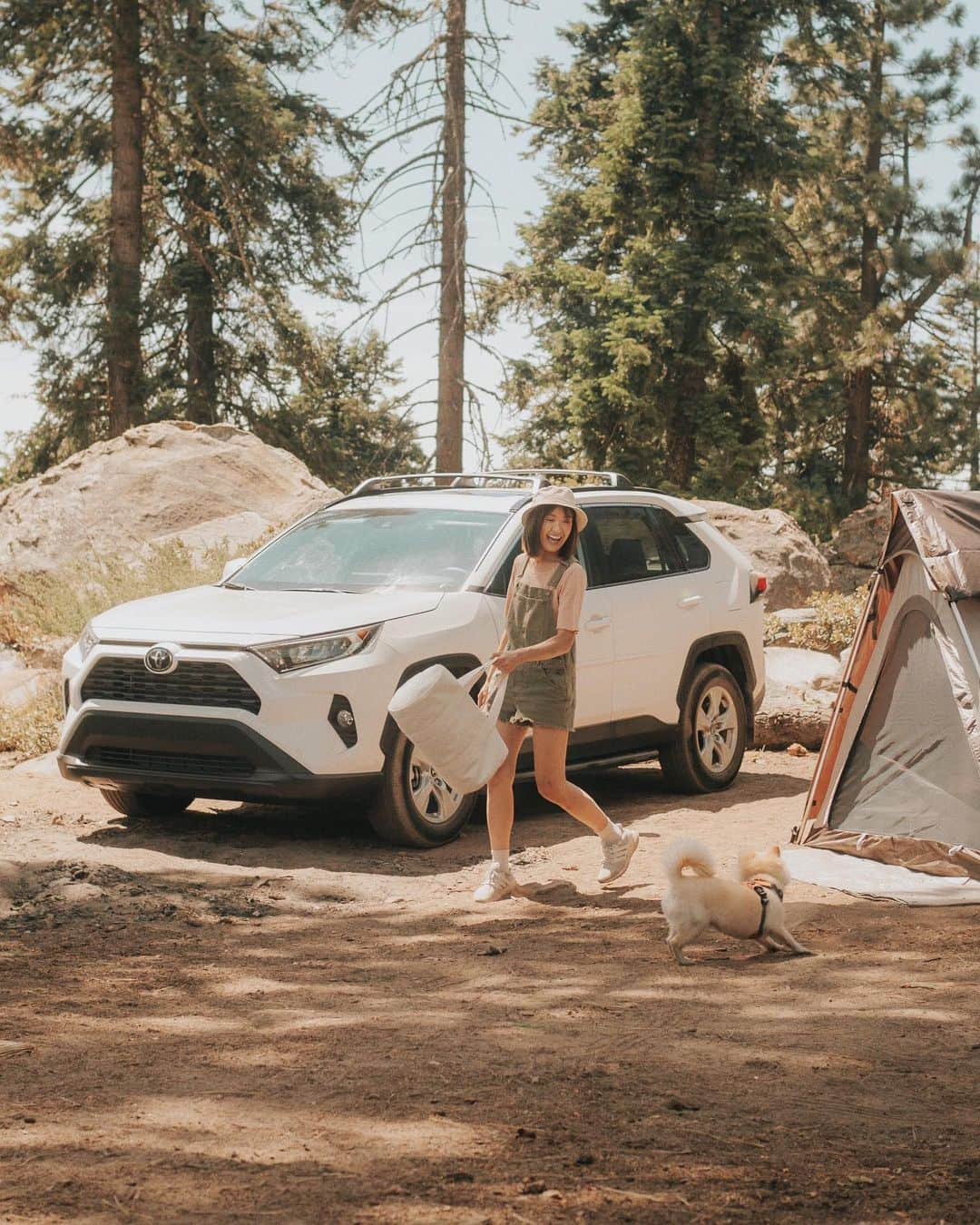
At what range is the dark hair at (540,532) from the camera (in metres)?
7.02

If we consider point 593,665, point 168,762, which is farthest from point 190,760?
point 593,665

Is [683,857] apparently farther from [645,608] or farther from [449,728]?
[645,608]

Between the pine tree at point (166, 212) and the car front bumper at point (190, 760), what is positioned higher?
the pine tree at point (166, 212)

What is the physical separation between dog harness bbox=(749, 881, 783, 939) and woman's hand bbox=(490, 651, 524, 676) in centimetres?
149

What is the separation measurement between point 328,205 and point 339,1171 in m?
23.4

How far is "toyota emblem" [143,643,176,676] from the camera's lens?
7695mm

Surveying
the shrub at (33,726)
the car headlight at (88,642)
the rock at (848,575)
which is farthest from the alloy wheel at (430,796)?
the rock at (848,575)

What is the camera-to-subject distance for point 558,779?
7172 millimetres

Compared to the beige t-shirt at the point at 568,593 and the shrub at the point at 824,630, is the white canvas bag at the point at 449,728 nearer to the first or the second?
the beige t-shirt at the point at 568,593

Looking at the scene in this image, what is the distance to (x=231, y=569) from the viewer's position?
920cm

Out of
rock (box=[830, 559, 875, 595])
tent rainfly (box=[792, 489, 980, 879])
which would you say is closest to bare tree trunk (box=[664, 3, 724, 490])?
rock (box=[830, 559, 875, 595])

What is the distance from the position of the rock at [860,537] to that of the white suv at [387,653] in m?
16.7

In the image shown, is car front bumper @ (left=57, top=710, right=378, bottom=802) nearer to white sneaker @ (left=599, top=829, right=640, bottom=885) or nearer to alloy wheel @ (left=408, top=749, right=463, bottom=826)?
alloy wheel @ (left=408, top=749, right=463, bottom=826)

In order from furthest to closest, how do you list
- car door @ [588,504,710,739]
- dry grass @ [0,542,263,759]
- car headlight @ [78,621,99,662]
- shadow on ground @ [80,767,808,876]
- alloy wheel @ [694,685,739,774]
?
dry grass @ [0,542,263,759], alloy wheel @ [694,685,739,774], car door @ [588,504,710,739], car headlight @ [78,621,99,662], shadow on ground @ [80,767,808,876]
